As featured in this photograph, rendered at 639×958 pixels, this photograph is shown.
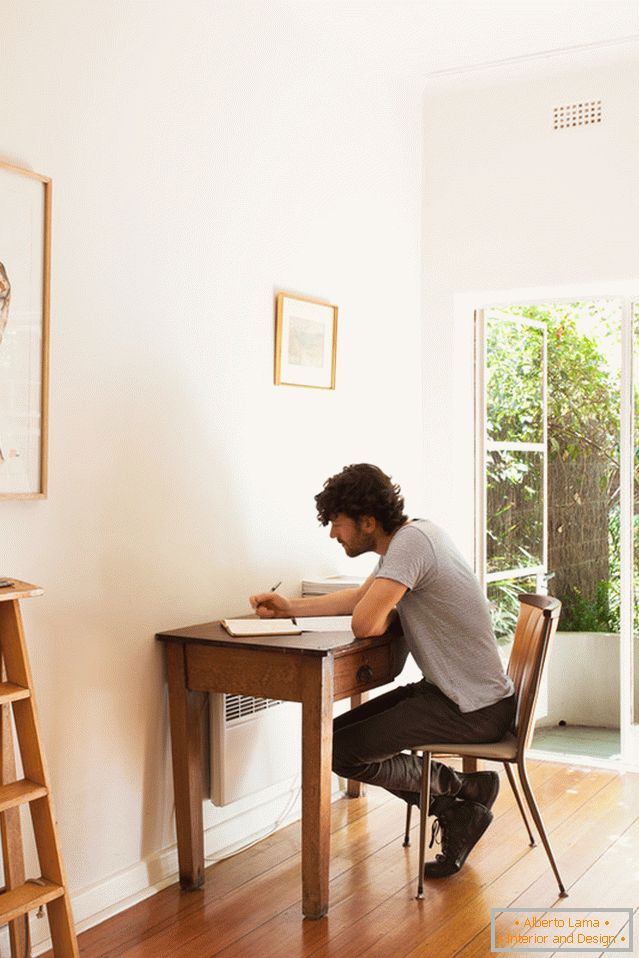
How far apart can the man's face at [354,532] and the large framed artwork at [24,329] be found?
0.97 m

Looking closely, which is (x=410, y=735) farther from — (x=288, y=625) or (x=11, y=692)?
(x=11, y=692)

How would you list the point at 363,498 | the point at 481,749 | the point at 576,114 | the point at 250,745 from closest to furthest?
the point at 481,749, the point at 363,498, the point at 250,745, the point at 576,114

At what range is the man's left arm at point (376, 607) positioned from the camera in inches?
120

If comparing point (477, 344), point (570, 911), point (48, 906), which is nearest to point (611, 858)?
point (570, 911)

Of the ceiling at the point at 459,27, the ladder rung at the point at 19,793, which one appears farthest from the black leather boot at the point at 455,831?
the ceiling at the point at 459,27

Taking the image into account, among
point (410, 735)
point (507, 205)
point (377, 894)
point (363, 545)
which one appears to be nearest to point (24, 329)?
point (363, 545)

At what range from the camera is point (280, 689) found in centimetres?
296

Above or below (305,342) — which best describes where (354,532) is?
below

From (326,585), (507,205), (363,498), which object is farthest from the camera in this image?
(507,205)

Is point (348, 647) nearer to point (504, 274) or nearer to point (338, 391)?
point (338, 391)

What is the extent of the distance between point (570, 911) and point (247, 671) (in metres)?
1.12

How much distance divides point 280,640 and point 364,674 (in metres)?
0.32

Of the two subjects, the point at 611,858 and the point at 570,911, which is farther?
the point at 611,858

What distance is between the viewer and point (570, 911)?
9.64 ft
